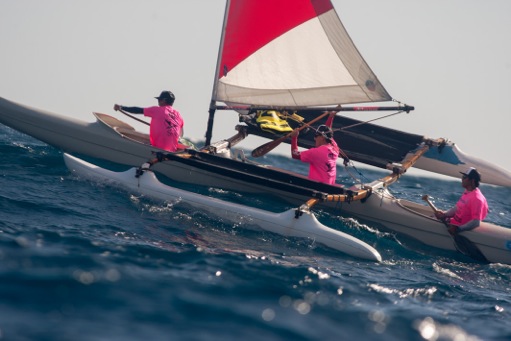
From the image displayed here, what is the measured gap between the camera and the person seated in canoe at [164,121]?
37.4 ft

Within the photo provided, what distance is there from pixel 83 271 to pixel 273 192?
502 centimetres

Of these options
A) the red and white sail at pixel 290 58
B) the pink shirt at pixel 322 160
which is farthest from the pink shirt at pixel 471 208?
the red and white sail at pixel 290 58

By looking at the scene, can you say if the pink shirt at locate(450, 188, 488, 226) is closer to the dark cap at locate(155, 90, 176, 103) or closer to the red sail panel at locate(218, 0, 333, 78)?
the red sail panel at locate(218, 0, 333, 78)

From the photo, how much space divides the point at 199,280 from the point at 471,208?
15.9 ft

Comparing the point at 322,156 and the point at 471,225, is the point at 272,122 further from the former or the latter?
the point at 471,225

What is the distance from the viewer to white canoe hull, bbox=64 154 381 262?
340 inches

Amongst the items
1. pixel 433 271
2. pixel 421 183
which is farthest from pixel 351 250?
pixel 421 183

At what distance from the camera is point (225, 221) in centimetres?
930

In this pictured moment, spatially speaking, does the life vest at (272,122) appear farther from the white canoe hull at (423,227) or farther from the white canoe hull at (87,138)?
the white canoe hull at (423,227)

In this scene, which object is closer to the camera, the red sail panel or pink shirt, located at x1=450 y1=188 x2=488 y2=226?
pink shirt, located at x1=450 y1=188 x2=488 y2=226

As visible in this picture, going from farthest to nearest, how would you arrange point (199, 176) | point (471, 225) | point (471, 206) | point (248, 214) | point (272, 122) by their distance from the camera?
point (272, 122)
point (199, 176)
point (471, 206)
point (471, 225)
point (248, 214)

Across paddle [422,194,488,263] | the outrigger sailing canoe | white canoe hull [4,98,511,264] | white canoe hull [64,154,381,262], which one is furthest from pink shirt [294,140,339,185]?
paddle [422,194,488,263]

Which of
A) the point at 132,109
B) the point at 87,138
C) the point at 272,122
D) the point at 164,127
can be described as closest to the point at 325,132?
the point at 272,122

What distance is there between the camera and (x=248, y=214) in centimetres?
926
